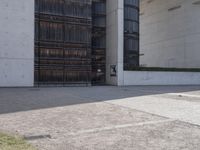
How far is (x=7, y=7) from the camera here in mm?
28547

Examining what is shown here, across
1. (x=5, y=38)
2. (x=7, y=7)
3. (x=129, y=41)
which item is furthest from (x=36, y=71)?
(x=129, y=41)

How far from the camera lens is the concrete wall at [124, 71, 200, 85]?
A: 33.2m

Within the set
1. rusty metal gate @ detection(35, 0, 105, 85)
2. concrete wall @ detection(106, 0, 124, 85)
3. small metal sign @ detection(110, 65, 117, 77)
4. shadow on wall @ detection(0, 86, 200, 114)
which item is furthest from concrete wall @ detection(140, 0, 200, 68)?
shadow on wall @ detection(0, 86, 200, 114)

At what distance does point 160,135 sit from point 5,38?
24076mm

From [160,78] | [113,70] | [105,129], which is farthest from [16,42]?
[105,129]

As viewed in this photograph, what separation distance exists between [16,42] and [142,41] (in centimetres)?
2541

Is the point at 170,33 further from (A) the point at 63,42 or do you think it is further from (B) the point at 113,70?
(A) the point at 63,42

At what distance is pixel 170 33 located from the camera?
43344 millimetres

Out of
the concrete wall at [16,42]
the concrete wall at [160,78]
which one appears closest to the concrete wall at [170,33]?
the concrete wall at [160,78]

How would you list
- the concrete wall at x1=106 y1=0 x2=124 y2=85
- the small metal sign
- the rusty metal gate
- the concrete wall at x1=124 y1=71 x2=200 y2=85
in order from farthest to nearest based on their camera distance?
1. the concrete wall at x1=124 y1=71 x2=200 y2=85
2. the small metal sign
3. the concrete wall at x1=106 y1=0 x2=124 y2=85
4. the rusty metal gate

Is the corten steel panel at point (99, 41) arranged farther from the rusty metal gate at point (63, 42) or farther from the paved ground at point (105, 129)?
the paved ground at point (105, 129)

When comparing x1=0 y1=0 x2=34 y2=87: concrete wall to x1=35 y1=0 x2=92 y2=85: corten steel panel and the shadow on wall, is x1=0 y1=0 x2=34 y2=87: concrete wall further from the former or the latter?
the shadow on wall

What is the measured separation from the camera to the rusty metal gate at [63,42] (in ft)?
97.9

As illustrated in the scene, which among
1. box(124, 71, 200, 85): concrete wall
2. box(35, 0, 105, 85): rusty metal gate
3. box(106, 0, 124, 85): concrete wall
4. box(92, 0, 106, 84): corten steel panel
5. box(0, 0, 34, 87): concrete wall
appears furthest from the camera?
box(92, 0, 106, 84): corten steel panel
